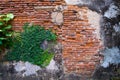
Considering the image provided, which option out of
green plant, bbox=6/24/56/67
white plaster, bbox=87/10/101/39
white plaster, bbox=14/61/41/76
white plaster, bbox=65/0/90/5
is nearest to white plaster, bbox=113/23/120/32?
white plaster, bbox=87/10/101/39

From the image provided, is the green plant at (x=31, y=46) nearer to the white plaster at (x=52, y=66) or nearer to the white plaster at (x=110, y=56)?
the white plaster at (x=52, y=66)

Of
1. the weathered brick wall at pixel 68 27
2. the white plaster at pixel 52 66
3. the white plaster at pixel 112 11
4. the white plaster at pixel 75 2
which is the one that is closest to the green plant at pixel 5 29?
the weathered brick wall at pixel 68 27

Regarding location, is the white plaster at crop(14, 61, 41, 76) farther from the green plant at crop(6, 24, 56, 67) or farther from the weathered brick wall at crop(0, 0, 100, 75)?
the weathered brick wall at crop(0, 0, 100, 75)

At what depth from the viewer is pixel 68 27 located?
22.8ft

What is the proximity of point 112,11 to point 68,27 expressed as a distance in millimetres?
889

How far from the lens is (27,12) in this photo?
6961 mm

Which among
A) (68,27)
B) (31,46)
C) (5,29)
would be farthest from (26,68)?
(68,27)

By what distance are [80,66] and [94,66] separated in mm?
269

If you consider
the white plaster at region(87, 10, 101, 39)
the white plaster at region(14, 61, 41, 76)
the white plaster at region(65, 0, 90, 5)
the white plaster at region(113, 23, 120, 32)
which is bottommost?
the white plaster at region(14, 61, 41, 76)

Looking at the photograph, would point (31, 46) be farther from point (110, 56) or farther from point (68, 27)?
point (110, 56)

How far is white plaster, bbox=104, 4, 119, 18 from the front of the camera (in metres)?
6.90

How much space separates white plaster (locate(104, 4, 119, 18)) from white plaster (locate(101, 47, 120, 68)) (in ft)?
2.07

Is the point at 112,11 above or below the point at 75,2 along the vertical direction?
below

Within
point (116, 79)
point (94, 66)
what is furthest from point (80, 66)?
point (116, 79)
